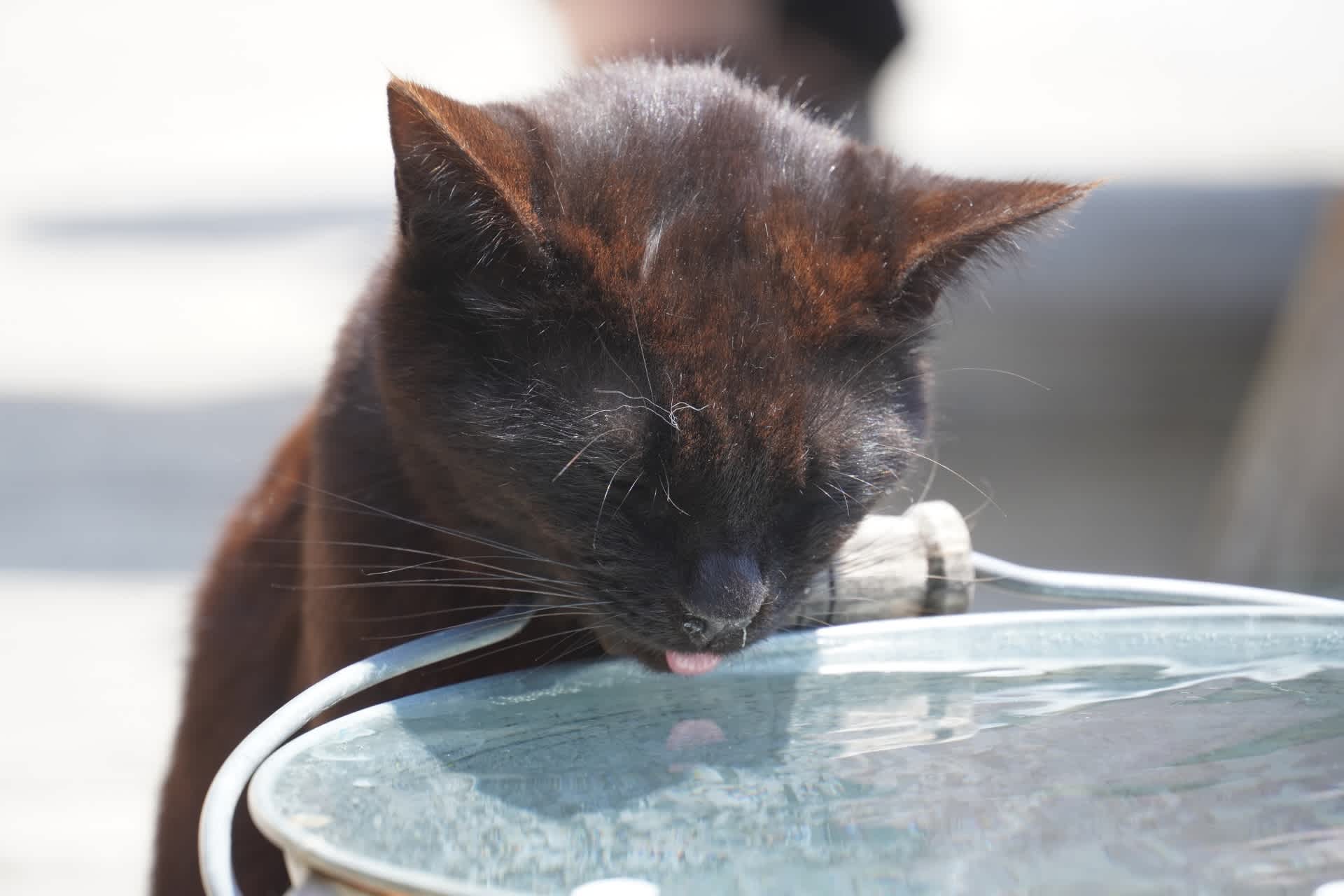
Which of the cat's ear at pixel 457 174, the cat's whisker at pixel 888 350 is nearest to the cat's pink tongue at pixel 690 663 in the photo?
the cat's whisker at pixel 888 350

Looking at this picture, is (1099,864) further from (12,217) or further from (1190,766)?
(12,217)

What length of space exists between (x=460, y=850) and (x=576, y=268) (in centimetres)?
55

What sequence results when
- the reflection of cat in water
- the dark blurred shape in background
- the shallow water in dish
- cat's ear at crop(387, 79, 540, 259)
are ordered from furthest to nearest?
1. the dark blurred shape in background
2. cat's ear at crop(387, 79, 540, 259)
3. the reflection of cat in water
4. the shallow water in dish

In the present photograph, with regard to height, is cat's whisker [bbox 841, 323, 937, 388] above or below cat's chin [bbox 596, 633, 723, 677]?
above

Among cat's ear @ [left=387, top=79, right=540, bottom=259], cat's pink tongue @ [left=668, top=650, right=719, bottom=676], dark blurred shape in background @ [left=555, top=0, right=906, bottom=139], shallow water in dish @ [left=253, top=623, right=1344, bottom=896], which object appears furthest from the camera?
dark blurred shape in background @ [left=555, top=0, right=906, bottom=139]

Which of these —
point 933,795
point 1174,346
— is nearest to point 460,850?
point 933,795

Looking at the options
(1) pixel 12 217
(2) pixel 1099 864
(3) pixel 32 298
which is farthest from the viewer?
(1) pixel 12 217

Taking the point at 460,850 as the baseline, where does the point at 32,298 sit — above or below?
below

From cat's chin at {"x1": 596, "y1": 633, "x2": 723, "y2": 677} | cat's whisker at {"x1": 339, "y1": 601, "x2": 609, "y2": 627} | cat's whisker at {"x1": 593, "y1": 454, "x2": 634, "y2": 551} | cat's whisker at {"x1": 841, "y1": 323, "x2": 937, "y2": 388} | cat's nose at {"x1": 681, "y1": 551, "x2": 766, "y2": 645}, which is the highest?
cat's whisker at {"x1": 841, "y1": 323, "x2": 937, "y2": 388}

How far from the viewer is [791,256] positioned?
133 cm

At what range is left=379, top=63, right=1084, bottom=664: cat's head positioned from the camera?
1.23m

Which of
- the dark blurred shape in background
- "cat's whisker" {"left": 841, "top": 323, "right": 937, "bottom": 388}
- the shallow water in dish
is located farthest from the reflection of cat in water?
the dark blurred shape in background

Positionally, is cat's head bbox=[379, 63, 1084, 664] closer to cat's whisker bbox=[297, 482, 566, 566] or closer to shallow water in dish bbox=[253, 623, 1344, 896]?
cat's whisker bbox=[297, 482, 566, 566]

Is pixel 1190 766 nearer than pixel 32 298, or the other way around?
pixel 1190 766
